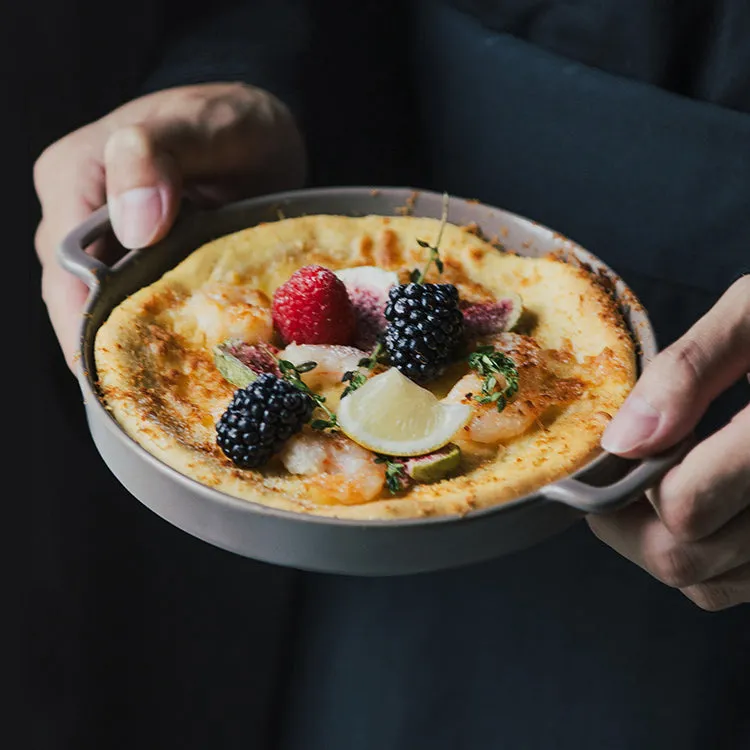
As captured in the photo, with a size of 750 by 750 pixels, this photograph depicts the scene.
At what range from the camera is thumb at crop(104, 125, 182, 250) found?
5.50 ft

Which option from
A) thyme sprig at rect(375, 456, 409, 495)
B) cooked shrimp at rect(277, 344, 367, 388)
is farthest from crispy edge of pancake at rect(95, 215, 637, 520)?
cooked shrimp at rect(277, 344, 367, 388)

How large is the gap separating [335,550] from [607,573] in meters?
1.07

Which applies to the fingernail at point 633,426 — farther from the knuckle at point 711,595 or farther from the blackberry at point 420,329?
the knuckle at point 711,595

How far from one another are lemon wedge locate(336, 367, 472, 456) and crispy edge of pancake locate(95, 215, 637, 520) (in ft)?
0.21

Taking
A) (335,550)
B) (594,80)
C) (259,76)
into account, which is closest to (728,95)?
(594,80)

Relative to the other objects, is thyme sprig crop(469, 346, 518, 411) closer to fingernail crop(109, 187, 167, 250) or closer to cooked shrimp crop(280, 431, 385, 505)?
cooked shrimp crop(280, 431, 385, 505)

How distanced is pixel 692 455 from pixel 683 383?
100mm

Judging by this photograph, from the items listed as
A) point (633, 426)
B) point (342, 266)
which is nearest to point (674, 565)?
point (633, 426)

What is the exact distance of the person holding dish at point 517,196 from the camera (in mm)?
1763

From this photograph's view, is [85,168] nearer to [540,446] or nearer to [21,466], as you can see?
[21,466]

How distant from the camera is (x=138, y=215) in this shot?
1676 mm

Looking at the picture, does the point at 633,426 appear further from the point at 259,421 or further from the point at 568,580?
the point at 568,580

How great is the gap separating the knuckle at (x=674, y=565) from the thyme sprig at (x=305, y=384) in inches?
19.8

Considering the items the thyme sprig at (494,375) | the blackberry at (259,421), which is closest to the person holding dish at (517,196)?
the thyme sprig at (494,375)
